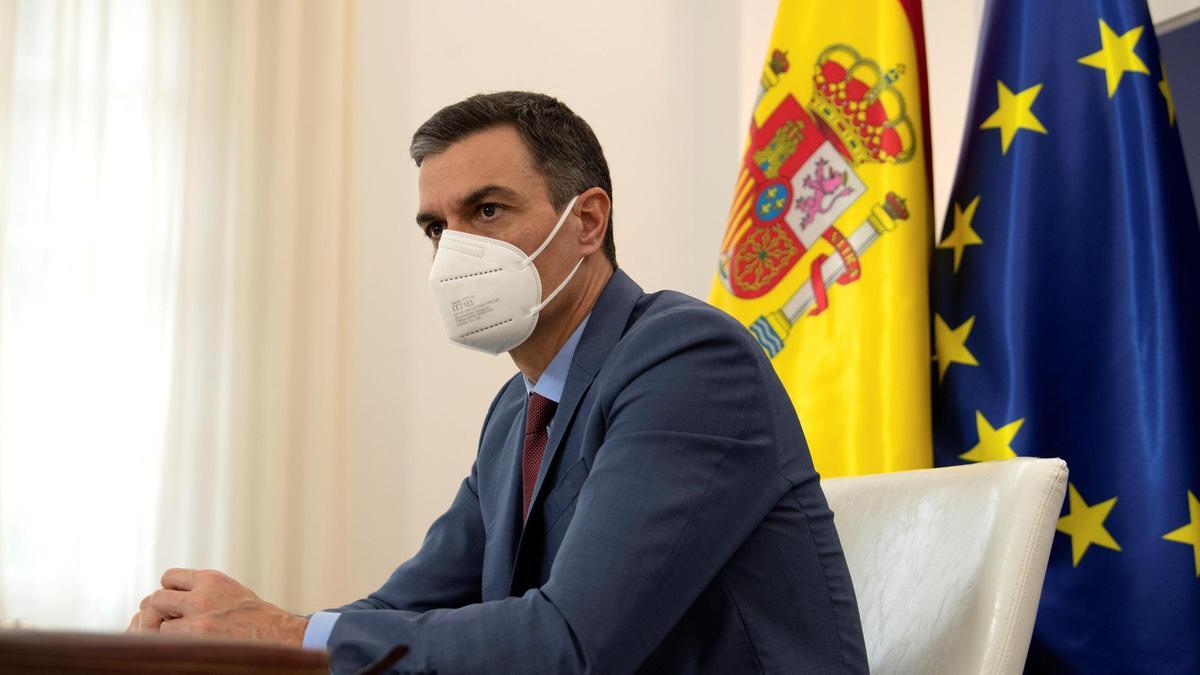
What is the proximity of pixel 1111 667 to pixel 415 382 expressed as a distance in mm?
2247

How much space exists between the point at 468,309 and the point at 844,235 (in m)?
1.23

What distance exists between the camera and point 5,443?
350 centimetres

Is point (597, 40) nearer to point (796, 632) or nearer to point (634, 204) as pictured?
point (634, 204)

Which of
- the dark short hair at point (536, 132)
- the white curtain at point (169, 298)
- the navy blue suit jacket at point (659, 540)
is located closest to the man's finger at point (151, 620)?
the navy blue suit jacket at point (659, 540)

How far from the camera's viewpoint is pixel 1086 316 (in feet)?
7.92

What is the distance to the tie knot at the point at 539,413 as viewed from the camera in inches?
64.4

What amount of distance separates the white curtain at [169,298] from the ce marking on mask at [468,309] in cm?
211

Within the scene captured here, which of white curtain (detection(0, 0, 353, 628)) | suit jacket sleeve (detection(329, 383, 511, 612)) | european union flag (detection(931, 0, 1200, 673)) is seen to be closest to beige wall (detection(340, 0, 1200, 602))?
white curtain (detection(0, 0, 353, 628))

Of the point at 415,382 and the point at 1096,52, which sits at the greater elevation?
the point at 1096,52

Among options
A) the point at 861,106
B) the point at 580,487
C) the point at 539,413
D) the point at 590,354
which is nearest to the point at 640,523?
the point at 580,487

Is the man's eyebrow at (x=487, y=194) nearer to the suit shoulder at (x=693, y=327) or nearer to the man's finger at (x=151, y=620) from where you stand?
the suit shoulder at (x=693, y=327)

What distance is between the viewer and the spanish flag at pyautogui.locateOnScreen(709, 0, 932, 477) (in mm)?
2551

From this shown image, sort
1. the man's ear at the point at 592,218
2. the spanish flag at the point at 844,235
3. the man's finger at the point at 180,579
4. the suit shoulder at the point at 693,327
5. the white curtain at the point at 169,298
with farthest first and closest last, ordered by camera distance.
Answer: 1. the white curtain at the point at 169,298
2. the spanish flag at the point at 844,235
3. the man's ear at the point at 592,218
4. the suit shoulder at the point at 693,327
5. the man's finger at the point at 180,579

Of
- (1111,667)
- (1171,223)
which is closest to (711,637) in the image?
(1111,667)
